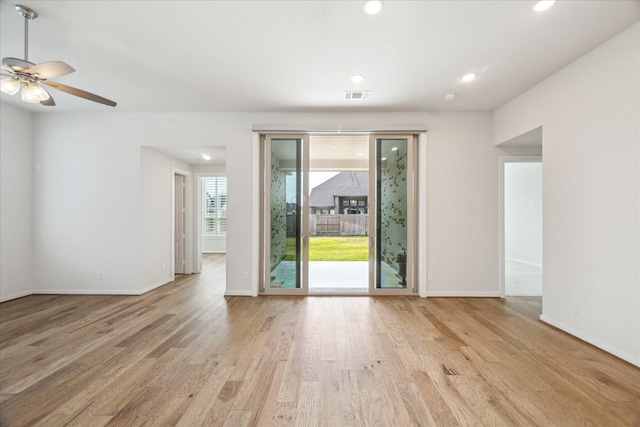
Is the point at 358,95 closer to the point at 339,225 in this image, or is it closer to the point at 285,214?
the point at 285,214

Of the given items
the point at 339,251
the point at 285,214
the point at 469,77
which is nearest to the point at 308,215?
the point at 285,214

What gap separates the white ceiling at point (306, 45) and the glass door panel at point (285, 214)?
893 millimetres

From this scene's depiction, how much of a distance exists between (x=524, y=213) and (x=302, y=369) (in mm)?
7416

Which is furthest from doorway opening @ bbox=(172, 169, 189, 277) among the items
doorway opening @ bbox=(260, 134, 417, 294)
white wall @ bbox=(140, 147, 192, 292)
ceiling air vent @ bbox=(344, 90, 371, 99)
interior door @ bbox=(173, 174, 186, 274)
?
ceiling air vent @ bbox=(344, 90, 371, 99)

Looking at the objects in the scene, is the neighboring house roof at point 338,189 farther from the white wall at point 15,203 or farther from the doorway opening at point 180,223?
the white wall at point 15,203

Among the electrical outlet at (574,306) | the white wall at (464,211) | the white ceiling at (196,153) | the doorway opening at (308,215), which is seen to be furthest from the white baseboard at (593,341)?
the white ceiling at (196,153)

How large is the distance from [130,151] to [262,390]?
4.19 meters

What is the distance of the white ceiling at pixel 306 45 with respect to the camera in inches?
84.0

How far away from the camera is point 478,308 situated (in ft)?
12.2

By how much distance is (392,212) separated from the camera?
439 cm

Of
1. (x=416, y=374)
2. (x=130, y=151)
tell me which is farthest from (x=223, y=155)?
(x=416, y=374)

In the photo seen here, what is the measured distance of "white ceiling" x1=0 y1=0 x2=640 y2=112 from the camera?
2.13 m

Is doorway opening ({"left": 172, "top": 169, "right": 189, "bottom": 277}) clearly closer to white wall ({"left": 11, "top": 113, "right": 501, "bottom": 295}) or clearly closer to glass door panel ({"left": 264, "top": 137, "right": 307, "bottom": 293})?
white wall ({"left": 11, "top": 113, "right": 501, "bottom": 295})

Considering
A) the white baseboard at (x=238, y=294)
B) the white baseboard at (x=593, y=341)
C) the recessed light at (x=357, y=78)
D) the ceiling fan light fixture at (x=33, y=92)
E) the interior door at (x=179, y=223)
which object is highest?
the recessed light at (x=357, y=78)
